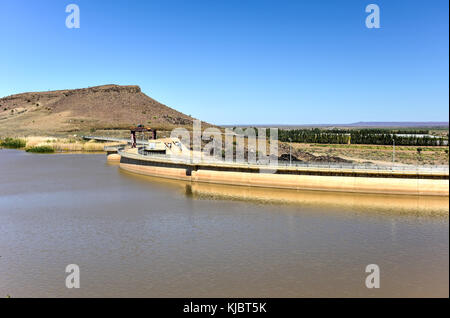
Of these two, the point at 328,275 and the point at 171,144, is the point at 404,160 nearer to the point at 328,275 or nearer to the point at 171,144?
the point at 171,144

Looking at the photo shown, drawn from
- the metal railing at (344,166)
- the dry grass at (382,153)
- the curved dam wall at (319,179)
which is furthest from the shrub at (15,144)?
the dry grass at (382,153)

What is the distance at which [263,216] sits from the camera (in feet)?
123

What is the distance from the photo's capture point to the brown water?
71.8ft

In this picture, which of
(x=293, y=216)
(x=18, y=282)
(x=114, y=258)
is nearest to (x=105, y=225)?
(x=114, y=258)

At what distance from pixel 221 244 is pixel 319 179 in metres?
25.4

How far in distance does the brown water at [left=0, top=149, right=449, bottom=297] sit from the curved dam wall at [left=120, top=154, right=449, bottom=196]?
7.35 feet

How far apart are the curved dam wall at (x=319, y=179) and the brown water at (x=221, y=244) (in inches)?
88.2

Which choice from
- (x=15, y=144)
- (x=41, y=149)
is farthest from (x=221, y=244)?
(x=15, y=144)

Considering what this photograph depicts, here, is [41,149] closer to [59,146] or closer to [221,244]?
[59,146]

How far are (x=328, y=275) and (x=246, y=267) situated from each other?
4900mm

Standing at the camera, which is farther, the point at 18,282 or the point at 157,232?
the point at 157,232

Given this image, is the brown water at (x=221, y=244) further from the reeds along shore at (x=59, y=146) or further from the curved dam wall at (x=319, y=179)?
the reeds along shore at (x=59, y=146)

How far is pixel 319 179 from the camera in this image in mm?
50469

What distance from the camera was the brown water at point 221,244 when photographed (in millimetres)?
21875
